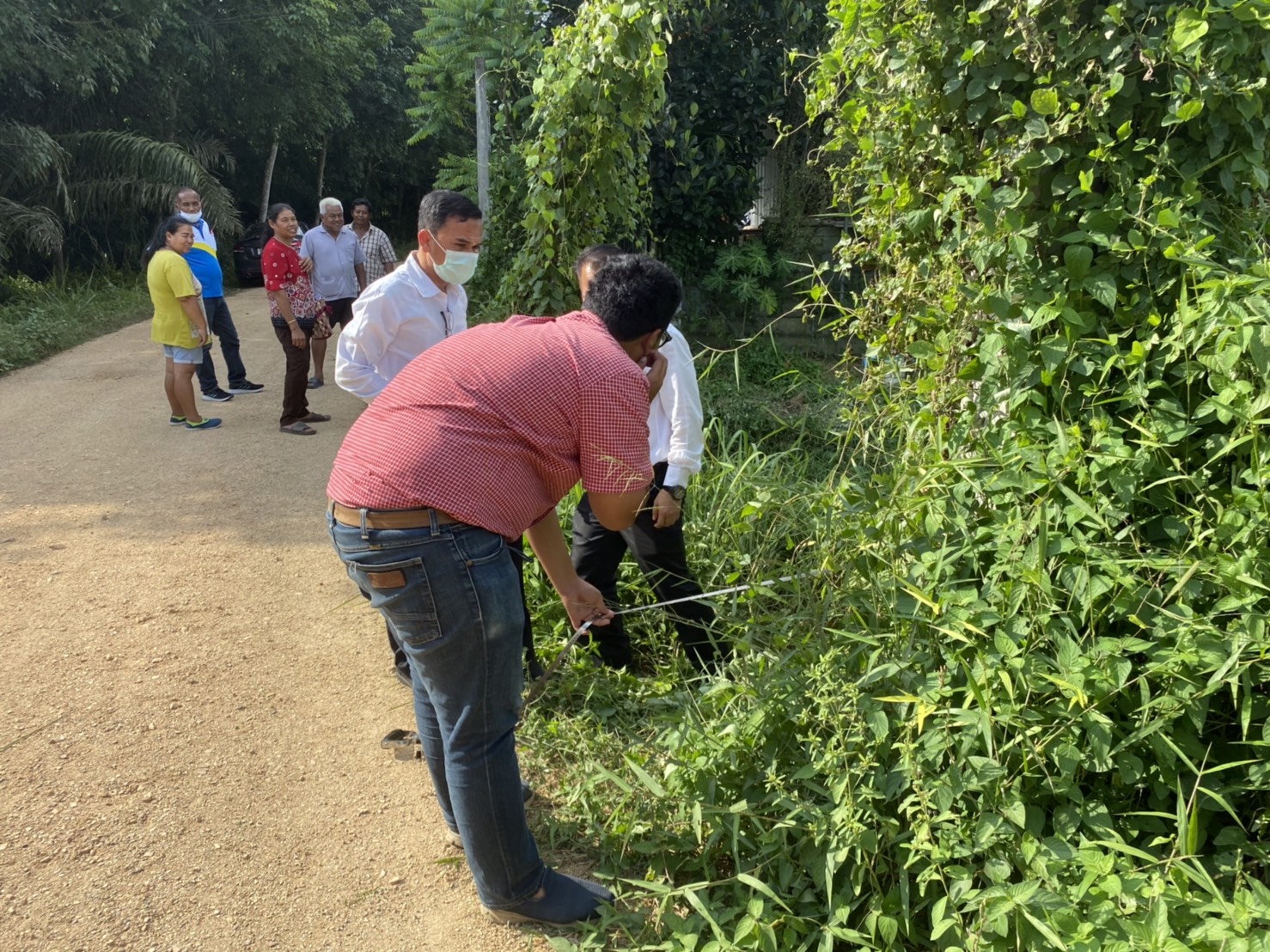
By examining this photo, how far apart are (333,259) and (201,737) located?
5.20 metres

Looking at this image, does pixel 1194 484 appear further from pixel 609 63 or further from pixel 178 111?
pixel 178 111

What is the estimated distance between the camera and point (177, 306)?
22.7 ft

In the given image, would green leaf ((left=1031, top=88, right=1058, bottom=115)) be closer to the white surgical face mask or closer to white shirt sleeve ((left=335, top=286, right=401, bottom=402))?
the white surgical face mask

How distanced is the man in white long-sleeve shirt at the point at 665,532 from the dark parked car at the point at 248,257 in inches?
692

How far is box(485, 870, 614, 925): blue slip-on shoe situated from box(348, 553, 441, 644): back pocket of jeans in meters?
0.80

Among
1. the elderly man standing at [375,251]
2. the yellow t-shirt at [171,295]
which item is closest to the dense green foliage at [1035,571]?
the yellow t-shirt at [171,295]

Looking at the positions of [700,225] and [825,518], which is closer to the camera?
[825,518]

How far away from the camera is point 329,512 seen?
2.41 metres

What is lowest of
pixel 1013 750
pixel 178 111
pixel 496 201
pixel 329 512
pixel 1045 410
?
pixel 1013 750

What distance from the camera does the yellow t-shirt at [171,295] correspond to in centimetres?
674

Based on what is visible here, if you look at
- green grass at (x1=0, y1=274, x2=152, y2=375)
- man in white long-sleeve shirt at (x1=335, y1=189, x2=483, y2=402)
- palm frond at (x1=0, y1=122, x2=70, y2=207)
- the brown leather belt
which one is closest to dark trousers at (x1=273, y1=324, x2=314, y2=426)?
man in white long-sleeve shirt at (x1=335, y1=189, x2=483, y2=402)

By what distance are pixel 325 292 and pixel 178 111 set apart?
13.8 m

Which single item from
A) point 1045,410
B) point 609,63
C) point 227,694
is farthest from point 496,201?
point 1045,410

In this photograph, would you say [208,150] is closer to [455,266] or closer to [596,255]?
[455,266]
